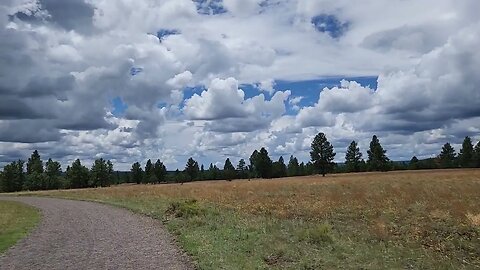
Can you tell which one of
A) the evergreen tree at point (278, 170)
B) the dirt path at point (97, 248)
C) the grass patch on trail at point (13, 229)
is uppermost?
the evergreen tree at point (278, 170)

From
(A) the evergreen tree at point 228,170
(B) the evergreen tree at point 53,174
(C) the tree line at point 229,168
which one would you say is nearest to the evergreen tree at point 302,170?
(C) the tree line at point 229,168

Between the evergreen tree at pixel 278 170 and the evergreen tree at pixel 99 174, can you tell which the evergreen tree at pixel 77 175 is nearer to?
the evergreen tree at pixel 99 174

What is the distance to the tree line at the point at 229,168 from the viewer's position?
10664 centimetres

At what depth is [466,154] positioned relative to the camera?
386 ft

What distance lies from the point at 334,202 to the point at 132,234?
1383cm

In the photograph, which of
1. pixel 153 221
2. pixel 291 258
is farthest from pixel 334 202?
pixel 291 258

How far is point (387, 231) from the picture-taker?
16781 millimetres

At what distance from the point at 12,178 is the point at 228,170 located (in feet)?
206

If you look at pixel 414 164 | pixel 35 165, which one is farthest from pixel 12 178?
pixel 414 164

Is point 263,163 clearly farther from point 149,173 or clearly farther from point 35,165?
point 35,165

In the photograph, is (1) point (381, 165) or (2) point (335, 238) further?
(1) point (381, 165)

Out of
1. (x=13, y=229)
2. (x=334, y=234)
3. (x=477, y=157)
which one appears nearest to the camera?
(x=334, y=234)

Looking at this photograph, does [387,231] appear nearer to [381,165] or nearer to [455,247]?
[455,247]

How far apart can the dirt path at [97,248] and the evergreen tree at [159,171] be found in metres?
124
